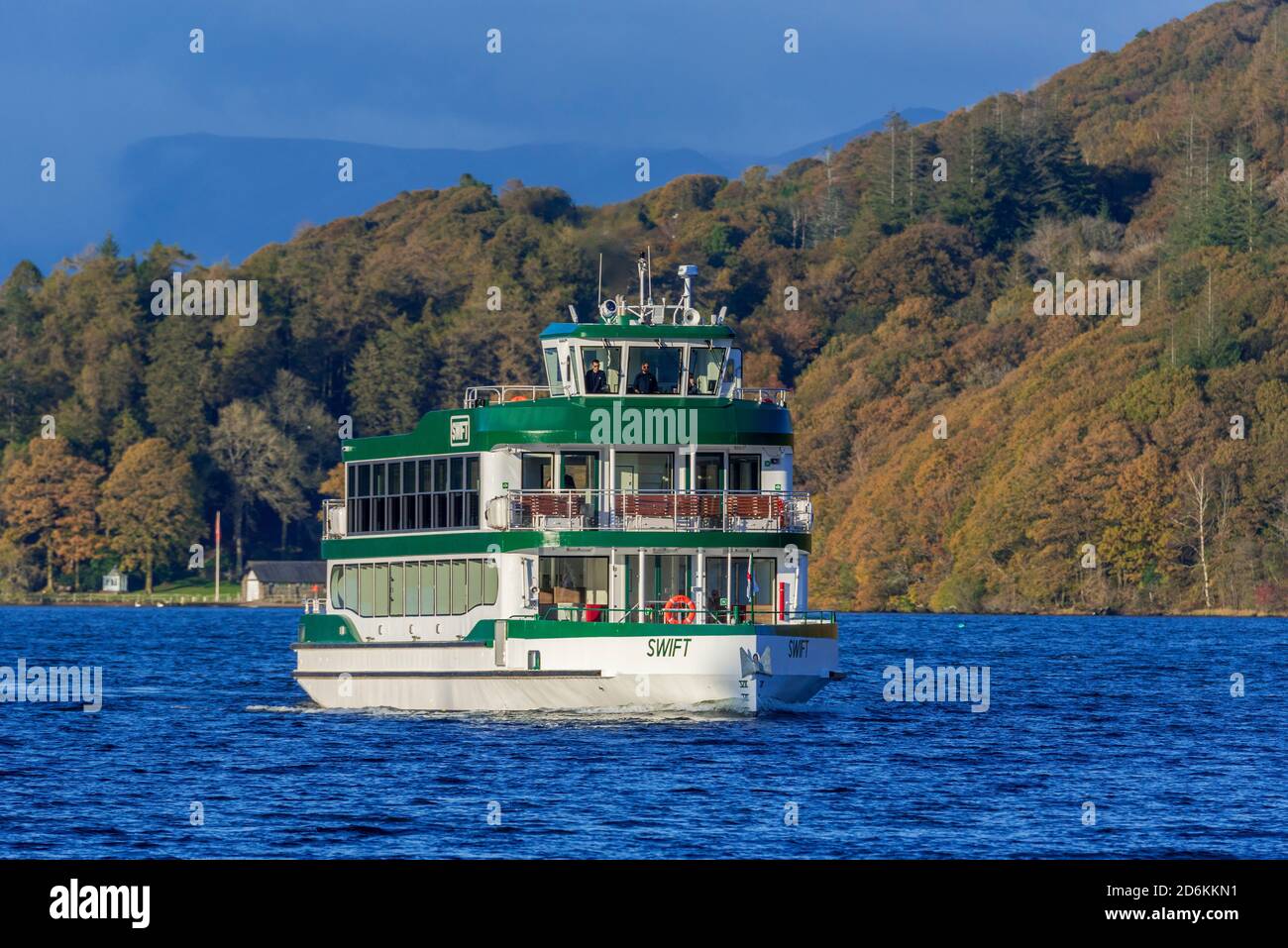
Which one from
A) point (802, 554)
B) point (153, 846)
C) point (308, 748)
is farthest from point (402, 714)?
point (153, 846)

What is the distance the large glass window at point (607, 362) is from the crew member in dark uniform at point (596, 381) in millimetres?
59

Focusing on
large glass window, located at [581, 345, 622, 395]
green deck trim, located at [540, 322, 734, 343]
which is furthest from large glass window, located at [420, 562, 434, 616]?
green deck trim, located at [540, 322, 734, 343]

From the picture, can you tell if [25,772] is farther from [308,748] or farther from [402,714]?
[402,714]

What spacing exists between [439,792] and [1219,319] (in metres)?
145

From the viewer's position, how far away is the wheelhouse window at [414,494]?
5653 cm

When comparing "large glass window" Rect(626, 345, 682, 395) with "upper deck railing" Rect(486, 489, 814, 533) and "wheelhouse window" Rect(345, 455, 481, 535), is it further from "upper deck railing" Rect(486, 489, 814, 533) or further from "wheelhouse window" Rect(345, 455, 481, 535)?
"wheelhouse window" Rect(345, 455, 481, 535)

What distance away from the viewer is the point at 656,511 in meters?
53.7

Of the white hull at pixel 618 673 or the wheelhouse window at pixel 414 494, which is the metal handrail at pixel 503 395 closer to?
the wheelhouse window at pixel 414 494

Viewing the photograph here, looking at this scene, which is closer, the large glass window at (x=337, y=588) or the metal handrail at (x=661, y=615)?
the metal handrail at (x=661, y=615)

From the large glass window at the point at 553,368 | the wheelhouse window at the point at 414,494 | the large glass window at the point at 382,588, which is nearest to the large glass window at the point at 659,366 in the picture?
the large glass window at the point at 553,368

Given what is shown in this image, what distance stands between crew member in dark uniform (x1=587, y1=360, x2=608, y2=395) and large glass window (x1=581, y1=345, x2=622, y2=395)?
0.19 ft

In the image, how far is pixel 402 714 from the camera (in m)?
57.6

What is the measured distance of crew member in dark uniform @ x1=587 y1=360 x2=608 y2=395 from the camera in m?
56.7

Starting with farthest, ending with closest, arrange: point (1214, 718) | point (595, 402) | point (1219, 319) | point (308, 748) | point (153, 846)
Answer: point (1219, 319), point (1214, 718), point (595, 402), point (308, 748), point (153, 846)
